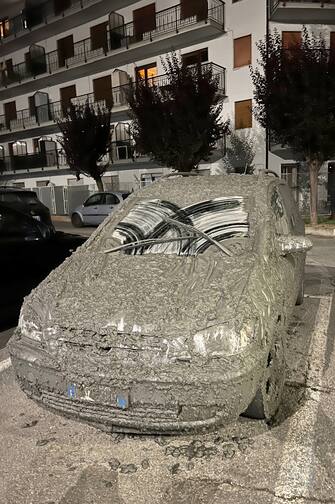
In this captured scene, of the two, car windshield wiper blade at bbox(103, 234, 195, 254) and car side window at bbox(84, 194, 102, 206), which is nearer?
car windshield wiper blade at bbox(103, 234, 195, 254)

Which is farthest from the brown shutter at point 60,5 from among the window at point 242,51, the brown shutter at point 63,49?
the window at point 242,51

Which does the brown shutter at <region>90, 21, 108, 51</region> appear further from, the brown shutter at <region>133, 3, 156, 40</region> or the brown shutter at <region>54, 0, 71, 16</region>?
the brown shutter at <region>54, 0, 71, 16</region>

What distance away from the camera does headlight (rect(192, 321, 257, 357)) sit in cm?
221

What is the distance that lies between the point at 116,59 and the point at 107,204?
13026mm

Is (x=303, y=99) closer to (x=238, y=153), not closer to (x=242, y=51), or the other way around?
(x=238, y=153)

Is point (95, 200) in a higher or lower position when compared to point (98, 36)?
lower

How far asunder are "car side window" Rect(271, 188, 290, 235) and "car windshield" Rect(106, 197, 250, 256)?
0.31m

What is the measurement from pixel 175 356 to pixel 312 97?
11.9 meters

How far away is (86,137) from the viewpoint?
808 inches

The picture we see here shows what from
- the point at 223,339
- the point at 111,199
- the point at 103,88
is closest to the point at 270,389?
the point at 223,339

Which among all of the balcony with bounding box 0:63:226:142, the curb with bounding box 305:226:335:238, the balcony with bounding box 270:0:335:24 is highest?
the balcony with bounding box 270:0:335:24

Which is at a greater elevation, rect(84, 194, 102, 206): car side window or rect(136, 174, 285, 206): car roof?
rect(136, 174, 285, 206): car roof

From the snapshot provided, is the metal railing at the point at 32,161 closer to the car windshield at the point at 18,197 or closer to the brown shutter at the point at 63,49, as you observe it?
the brown shutter at the point at 63,49

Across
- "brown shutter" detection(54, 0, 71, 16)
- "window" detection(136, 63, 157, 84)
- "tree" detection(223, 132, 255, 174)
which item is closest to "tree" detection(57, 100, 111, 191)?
"window" detection(136, 63, 157, 84)
